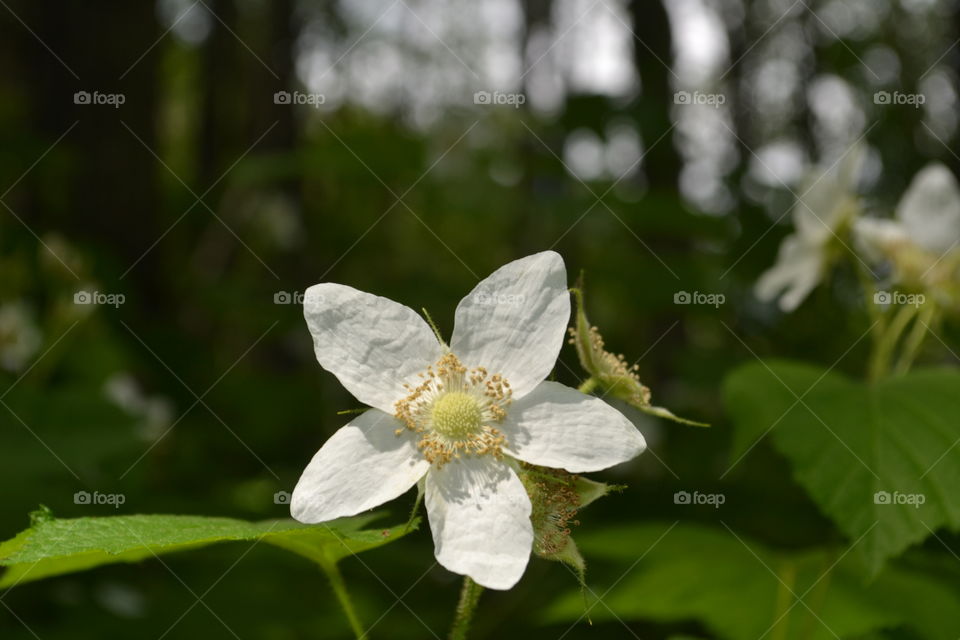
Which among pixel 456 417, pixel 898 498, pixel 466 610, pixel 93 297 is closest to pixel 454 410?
pixel 456 417

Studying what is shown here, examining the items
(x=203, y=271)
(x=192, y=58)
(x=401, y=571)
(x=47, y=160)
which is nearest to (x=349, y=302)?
(x=401, y=571)

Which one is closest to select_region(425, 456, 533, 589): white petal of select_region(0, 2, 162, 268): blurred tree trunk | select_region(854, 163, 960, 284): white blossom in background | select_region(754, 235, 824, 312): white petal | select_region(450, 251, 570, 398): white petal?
select_region(450, 251, 570, 398): white petal

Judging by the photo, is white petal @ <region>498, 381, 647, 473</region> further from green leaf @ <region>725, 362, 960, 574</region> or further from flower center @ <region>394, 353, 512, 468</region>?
green leaf @ <region>725, 362, 960, 574</region>

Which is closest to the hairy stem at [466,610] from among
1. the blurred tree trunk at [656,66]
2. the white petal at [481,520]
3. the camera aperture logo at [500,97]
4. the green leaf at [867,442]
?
the white petal at [481,520]

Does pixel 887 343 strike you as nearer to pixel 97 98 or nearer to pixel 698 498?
pixel 698 498

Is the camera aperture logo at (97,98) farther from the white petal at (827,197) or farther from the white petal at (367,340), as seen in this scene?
the white petal at (367,340)

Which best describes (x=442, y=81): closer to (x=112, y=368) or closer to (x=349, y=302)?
(x=112, y=368)

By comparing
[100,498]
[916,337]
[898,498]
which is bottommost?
[100,498]
